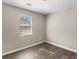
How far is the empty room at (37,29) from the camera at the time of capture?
2.58 metres

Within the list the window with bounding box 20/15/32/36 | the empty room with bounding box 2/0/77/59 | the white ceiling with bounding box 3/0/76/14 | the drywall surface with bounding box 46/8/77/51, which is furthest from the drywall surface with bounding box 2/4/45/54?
the drywall surface with bounding box 46/8/77/51

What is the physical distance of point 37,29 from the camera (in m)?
4.21

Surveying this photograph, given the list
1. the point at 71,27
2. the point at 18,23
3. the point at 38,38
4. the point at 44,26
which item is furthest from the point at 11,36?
the point at 71,27

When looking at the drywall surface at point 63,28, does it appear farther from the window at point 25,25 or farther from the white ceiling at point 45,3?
the window at point 25,25

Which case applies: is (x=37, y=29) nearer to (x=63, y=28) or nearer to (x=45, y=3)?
(x=63, y=28)

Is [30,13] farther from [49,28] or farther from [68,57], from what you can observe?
[68,57]

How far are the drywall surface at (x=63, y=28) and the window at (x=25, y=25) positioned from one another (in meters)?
1.55

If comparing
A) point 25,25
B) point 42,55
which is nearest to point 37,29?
point 25,25

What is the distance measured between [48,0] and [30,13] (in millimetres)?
1661

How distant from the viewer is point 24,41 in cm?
343

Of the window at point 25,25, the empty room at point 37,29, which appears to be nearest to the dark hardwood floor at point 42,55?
the empty room at point 37,29

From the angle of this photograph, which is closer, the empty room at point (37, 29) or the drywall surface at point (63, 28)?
the empty room at point (37, 29)

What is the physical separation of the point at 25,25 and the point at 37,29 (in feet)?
3.17

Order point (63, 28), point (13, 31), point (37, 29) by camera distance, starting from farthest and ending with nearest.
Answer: point (37, 29) < point (63, 28) < point (13, 31)
